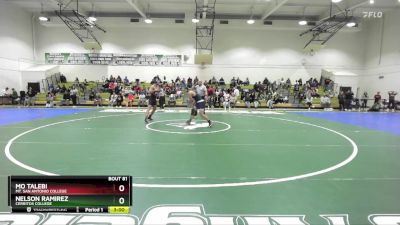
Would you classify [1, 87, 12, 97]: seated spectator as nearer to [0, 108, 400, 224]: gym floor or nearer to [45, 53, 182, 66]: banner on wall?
[45, 53, 182, 66]: banner on wall

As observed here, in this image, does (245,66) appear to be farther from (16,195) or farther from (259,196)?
(16,195)

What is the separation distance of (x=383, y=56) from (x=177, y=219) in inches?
1198

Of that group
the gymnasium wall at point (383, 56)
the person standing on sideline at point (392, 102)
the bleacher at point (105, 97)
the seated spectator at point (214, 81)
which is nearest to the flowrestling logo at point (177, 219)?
the bleacher at point (105, 97)

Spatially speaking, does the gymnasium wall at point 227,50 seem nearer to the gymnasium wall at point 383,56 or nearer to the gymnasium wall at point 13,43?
the gymnasium wall at point 383,56

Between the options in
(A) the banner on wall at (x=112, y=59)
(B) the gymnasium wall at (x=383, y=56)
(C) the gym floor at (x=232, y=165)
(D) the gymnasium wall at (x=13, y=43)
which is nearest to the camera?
(C) the gym floor at (x=232, y=165)

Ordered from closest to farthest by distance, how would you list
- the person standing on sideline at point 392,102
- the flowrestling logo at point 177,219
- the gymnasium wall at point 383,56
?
the flowrestling logo at point 177,219 → the person standing on sideline at point 392,102 → the gymnasium wall at point 383,56

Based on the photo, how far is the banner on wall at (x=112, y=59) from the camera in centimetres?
2908

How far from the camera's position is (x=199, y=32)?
28.9 metres

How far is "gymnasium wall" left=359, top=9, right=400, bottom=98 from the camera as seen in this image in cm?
2523

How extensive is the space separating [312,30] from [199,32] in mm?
11387

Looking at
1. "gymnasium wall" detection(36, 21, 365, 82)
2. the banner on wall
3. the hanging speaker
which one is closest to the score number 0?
the hanging speaker
